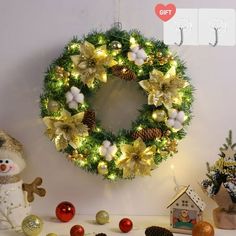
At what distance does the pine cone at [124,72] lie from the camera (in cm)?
180

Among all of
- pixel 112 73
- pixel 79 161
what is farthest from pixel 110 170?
pixel 112 73

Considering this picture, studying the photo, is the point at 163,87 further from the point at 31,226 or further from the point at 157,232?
the point at 31,226

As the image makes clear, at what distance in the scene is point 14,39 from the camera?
1953 mm

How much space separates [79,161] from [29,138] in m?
0.31

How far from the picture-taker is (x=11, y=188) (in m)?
1.77

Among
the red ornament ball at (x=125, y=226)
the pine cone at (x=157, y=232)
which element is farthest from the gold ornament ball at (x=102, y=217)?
the pine cone at (x=157, y=232)

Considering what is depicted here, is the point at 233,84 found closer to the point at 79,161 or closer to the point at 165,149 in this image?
the point at 165,149

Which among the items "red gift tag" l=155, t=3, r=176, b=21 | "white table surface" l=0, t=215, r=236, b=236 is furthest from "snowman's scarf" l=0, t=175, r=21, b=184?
"red gift tag" l=155, t=3, r=176, b=21

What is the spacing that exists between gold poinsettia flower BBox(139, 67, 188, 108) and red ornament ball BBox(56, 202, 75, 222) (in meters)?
0.55

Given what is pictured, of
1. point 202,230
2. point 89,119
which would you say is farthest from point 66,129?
point 202,230

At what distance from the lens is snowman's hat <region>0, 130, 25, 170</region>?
5.80 ft

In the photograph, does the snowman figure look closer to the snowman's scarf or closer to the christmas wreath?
the snowman's scarf

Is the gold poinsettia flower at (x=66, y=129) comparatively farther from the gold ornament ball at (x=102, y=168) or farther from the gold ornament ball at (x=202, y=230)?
the gold ornament ball at (x=202, y=230)

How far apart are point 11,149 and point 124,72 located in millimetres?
563
